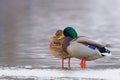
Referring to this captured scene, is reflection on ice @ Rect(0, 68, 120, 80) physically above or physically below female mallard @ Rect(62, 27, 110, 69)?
below

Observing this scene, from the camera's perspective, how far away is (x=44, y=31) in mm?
21469

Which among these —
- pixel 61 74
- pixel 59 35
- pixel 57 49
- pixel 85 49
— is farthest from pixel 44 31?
pixel 61 74

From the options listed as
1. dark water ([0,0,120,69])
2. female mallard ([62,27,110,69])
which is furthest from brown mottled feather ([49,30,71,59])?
dark water ([0,0,120,69])

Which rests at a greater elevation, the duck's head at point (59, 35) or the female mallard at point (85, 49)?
the duck's head at point (59, 35)

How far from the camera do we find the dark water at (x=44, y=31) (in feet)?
43.6

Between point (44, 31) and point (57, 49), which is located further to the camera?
point (44, 31)

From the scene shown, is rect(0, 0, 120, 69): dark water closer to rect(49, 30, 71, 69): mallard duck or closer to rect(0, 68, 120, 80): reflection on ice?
rect(49, 30, 71, 69): mallard duck

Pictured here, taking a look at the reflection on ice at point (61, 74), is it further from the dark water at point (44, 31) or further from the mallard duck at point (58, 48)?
the dark water at point (44, 31)

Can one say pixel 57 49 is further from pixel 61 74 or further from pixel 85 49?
pixel 61 74

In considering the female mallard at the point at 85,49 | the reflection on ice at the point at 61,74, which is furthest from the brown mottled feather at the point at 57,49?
the reflection on ice at the point at 61,74

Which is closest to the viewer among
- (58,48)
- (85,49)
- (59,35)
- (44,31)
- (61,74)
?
(61,74)

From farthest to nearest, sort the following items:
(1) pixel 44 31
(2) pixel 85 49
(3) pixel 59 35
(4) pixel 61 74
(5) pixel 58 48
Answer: (1) pixel 44 31
(3) pixel 59 35
(5) pixel 58 48
(2) pixel 85 49
(4) pixel 61 74

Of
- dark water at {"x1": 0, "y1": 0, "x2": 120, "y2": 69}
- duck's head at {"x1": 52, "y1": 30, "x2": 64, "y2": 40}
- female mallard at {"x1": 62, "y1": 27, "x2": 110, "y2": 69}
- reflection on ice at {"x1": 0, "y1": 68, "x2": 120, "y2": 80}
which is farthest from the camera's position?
dark water at {"x1": 0, "y1": 0, "x2": 120, "y2": 69}

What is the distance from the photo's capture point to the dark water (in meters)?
13.3
